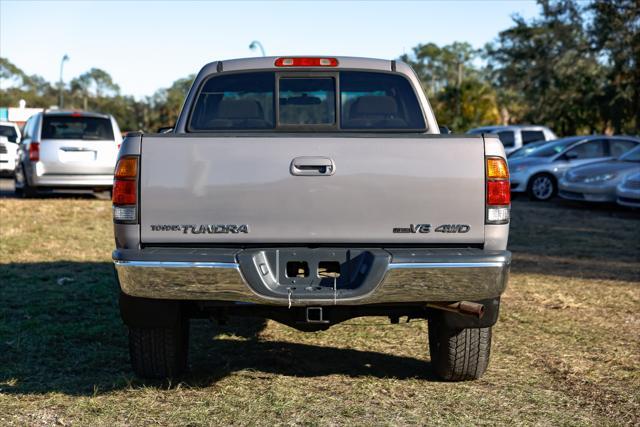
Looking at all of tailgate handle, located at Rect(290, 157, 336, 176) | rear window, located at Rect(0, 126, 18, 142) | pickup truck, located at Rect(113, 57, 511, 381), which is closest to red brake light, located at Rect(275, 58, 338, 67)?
pickup truck, located at Rect(113, 57, 511, 381)

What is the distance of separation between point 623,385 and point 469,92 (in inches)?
2117

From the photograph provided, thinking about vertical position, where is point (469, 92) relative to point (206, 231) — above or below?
above

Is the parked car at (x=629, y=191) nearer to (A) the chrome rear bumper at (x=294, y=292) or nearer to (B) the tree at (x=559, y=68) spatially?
(A) the chrome rear bumper at (x=294, y=292)

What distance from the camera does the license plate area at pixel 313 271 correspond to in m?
4.64

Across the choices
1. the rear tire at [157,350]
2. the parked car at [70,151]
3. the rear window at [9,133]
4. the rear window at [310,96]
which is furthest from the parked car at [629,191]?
the rear window at [9,133]

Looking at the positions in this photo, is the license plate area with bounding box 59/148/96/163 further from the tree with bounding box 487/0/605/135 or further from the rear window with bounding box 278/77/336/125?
the tree with bounding box 487/0/605/135

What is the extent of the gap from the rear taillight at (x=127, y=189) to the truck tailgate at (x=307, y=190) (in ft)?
0.15

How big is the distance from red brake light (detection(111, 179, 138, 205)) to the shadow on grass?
3.75 feet

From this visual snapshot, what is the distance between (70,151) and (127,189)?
12789mm

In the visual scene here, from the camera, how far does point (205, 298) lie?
471 cm

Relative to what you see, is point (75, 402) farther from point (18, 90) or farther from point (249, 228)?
point (18, 90)

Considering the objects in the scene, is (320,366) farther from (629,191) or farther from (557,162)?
(557,162)

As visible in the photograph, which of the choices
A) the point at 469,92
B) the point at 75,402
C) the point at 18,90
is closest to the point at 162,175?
the point at 75,402

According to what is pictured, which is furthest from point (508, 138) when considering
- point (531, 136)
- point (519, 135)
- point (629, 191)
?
point (629, 191)
